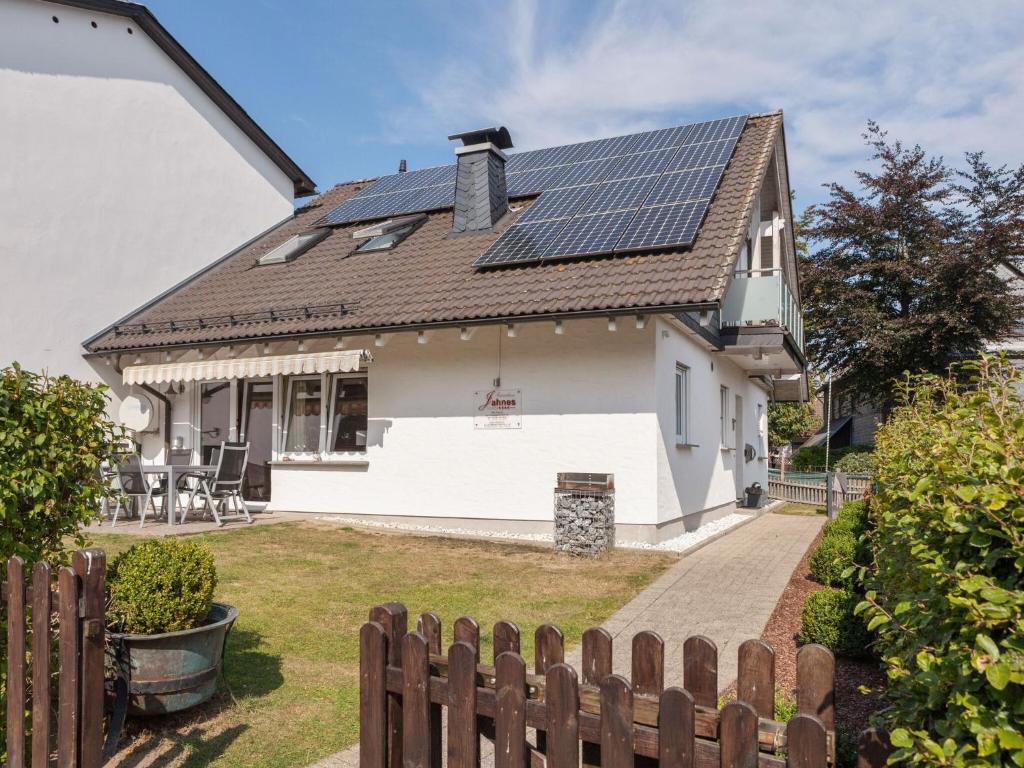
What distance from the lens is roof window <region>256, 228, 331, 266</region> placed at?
653 inches

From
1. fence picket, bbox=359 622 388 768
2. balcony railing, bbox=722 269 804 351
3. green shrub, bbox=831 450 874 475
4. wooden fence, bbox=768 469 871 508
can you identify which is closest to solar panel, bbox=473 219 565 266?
balcony railing, bbox=722 269 804 351

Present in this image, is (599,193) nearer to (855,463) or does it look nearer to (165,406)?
(165,406)

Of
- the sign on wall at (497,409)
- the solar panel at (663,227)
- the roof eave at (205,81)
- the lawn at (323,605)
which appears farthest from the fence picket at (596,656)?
the roof eave at (205,81)

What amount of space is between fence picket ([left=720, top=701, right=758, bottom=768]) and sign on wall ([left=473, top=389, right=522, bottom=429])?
9.87 metres

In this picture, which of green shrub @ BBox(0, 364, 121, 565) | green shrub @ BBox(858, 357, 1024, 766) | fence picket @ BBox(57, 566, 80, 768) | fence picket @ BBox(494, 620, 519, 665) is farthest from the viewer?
green shrub @ BBox(0, 364, 121, 565)

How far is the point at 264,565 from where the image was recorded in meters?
8.71

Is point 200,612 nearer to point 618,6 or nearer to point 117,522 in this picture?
point 117,522

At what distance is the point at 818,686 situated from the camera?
2125 mm

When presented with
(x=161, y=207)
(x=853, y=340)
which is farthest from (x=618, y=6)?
(x=853, y=340)

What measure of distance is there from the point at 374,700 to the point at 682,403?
10804 millimetres

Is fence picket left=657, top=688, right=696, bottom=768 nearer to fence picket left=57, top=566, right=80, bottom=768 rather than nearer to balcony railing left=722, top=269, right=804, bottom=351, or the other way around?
fence picket left=57, top=566, right=80, bottom=768

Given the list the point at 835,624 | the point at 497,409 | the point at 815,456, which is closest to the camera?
the point at 835,624

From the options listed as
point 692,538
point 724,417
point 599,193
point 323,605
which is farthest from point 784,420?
point 323,605

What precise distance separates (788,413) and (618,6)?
27752mm
